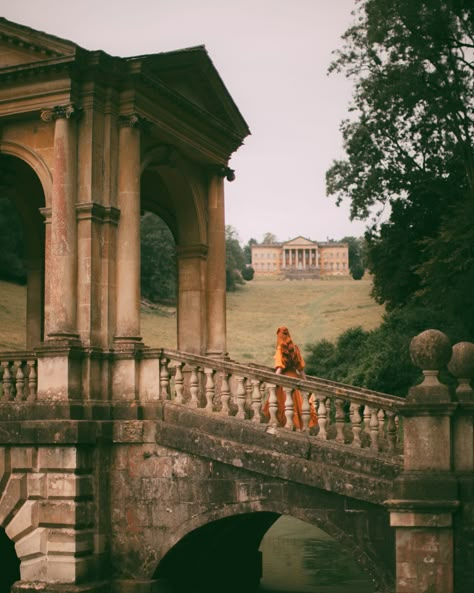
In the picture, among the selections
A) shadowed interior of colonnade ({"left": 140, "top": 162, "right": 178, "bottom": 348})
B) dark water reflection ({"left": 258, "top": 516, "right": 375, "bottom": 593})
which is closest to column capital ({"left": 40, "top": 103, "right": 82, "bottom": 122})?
dark water reflection ({"left": 258, "top": 516, "right": 375, "bottom": 593})

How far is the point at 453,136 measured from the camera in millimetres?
29078

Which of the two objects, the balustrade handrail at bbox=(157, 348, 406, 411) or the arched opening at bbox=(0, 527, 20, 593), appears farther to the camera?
the arched opening at bbox=(0, 527, 20, 593)

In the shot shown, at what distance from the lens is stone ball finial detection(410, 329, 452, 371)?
10273mm

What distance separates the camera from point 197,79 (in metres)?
15.4

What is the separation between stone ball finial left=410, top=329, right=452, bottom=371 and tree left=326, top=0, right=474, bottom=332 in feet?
43.7

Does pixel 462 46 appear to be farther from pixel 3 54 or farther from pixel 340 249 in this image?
pixel 340 249

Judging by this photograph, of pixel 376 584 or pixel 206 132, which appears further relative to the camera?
pixel 206 132

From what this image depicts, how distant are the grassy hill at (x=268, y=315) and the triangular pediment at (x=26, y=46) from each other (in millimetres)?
25797

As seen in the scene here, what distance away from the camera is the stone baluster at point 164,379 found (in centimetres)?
1302

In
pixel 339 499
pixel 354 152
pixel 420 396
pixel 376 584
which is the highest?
pixel 354 152

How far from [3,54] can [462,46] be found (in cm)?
1599

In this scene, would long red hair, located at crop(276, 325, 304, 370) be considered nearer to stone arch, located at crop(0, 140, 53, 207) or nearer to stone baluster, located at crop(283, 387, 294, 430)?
stone baluster, located at crop(283, 387, 294, 430)

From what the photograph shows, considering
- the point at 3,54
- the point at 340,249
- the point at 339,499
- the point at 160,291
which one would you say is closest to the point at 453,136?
the point at 3,54

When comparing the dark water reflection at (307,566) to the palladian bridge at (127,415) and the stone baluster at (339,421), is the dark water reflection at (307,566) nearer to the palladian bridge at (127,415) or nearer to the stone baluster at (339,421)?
the palladian bridge at (127,415)
